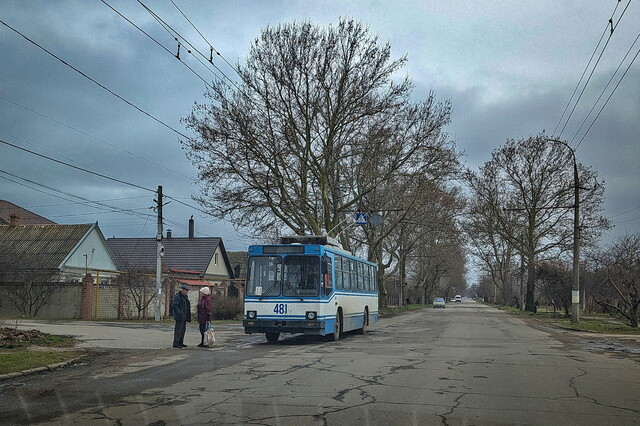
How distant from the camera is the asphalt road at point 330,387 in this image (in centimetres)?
838

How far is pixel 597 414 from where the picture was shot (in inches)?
344

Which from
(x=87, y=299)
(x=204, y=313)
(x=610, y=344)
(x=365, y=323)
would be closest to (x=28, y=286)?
(x=87, y=299)

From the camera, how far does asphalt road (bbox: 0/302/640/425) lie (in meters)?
8.38

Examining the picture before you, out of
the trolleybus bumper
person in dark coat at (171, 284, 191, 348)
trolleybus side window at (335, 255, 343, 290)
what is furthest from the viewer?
trolleybus side window at (335, 255, 343, 290)

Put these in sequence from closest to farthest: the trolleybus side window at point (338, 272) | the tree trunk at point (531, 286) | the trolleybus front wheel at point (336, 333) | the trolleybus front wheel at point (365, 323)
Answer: the trolleybus front wheel at point (336, 333) < the trolleybus side window at point (338, 272) < the trolleybus front wheel at point (365, 323) < the tree trunk at point (531, 286)

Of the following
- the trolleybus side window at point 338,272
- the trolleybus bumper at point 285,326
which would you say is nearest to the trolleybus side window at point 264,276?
the trolleybus bumper at point 285,326

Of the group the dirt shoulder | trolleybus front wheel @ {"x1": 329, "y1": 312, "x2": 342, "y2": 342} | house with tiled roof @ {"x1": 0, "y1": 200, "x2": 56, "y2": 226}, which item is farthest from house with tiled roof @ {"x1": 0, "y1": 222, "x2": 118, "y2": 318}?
house with tiled roof @ {"x1": 0, "y1": 200, "x2": 56, "y2": 226}

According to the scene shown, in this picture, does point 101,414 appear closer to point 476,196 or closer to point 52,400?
point 52,400

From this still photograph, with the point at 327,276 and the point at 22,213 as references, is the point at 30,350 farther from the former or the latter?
the point at 22,213

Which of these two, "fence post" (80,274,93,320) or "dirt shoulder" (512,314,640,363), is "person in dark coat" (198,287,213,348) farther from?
"fence post" (80,274,93,320)

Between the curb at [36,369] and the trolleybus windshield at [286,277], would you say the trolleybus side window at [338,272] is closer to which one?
the trolleybus windshield at [286,277]

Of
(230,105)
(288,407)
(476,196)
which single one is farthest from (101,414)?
(476,196)

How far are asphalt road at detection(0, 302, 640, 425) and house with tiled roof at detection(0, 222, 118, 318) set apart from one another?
15452mm

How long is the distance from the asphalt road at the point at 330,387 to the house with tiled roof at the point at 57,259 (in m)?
15.5
